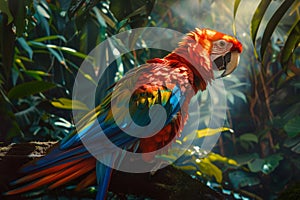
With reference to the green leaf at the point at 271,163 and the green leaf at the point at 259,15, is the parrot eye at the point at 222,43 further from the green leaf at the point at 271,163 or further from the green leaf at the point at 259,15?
the green leaf at the point at 271,163

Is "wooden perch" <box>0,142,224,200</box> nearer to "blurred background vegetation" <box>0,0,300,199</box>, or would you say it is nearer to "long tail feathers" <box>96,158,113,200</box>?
"long tail feathers" <box>96,158,113,200</box>

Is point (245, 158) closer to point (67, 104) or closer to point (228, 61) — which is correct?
point (67, 104)

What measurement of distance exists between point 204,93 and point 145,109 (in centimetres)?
122

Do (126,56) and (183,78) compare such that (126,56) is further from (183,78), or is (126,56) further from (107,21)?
(183,78)

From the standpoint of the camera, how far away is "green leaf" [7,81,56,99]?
132cm

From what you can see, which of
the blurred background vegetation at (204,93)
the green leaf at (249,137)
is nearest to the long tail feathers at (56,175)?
the blurred background vegetation at (204,93)

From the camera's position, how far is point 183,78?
80cm

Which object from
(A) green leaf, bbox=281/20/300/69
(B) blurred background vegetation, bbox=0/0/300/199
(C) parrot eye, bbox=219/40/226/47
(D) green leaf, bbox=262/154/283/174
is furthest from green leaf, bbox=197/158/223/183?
(A) green leaf, bbox=281/20/300/69

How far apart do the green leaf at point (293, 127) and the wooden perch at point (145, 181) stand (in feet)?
3.75

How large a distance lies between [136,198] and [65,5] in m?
0.79

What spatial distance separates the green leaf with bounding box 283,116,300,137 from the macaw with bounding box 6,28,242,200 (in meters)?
0.99

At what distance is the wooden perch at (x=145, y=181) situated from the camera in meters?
0.68

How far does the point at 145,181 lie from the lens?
2.42 ft

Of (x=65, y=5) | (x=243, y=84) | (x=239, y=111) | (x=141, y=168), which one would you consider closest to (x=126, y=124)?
(x=141, y=168)
